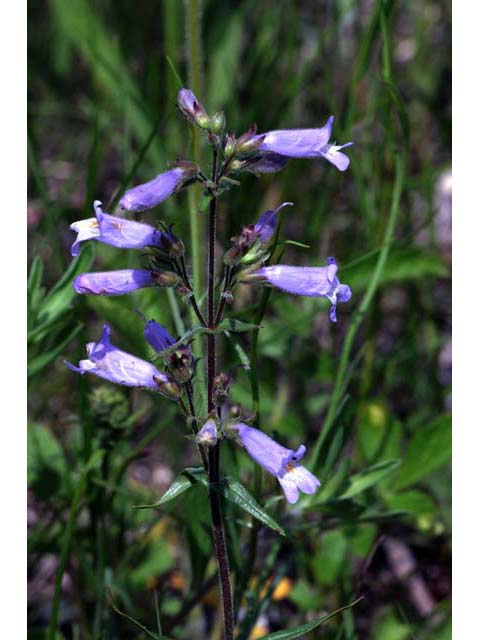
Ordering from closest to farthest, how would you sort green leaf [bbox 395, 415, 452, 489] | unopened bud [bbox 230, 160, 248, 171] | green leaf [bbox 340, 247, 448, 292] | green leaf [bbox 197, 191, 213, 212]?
green leaf [bbox 197, 191, 213, 212], unopened bud [bbox 230, 160, 248, 171], green leaf [bbox 395, 415, 452, 489], green leaf [bbox 340, 247, 448, 292]

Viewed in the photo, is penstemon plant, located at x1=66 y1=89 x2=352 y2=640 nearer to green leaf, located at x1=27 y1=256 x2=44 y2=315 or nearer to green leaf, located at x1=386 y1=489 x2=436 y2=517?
green leaf, located at x1=27 y1=256 x2=44 y2=315

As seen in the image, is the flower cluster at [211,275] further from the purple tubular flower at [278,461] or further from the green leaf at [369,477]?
the green leaf at [369,477]

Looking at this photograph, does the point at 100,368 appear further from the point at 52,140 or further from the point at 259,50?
the point at 52,140

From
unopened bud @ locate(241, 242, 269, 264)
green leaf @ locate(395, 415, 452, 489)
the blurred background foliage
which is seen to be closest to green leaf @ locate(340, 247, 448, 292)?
the blurred background foliage

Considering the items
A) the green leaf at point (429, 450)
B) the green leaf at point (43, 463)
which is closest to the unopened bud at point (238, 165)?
A: the green leaf at point (429, 450)

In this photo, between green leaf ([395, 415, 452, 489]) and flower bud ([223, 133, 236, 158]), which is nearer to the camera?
flower bud ([223, 133, 236, 158])

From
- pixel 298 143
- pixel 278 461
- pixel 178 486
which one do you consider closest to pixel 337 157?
pixel 298 143
